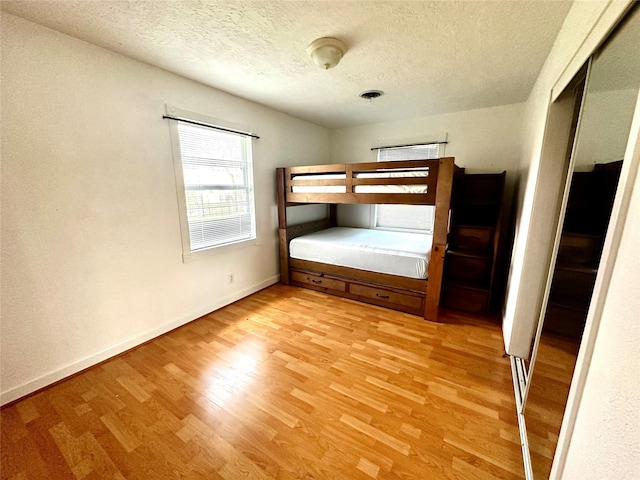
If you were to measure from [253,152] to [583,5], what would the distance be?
271 cm

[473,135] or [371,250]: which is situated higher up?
[473,135]

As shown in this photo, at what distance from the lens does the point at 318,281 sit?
3207 mm

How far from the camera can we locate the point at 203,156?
2.44 m

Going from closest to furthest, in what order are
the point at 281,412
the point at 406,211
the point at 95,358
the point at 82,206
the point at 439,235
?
the point at 281,412 < the point at 82,206 < the point at 95,358 < the point at 439,235 < the point at 406,211

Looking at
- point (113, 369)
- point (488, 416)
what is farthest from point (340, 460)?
point (113, 369)

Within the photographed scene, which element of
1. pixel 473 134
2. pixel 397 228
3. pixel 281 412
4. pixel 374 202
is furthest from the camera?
pixel 397 228

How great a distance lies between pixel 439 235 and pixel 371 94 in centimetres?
164

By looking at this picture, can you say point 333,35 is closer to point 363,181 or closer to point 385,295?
point 363,181

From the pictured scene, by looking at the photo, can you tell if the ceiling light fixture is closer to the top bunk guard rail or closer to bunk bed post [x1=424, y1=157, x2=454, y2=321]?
the top bunk guard rail

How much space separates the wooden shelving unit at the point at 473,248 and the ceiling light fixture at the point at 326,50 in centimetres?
175

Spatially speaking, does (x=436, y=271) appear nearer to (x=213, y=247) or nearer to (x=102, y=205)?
(x=213, y=247)

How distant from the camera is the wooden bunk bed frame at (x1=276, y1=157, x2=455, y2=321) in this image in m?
2.37

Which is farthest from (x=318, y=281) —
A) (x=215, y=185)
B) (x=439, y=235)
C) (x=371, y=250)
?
(x=215, y=185)

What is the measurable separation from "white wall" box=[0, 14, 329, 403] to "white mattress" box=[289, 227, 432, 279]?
140 centimetres
